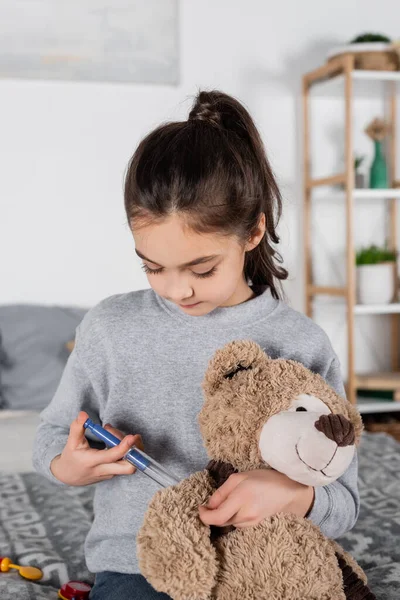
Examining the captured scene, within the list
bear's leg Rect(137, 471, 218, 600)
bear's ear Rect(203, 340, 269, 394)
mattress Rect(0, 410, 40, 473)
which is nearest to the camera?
bear's leg Rect(137, 471, 218, 600)

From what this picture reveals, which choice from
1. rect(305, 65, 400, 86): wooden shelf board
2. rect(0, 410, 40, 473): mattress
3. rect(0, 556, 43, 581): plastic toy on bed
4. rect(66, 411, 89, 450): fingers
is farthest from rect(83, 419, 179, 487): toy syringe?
rect(305, 65, 400, 86): wooden shelf board

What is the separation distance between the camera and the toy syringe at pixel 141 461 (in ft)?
2.74

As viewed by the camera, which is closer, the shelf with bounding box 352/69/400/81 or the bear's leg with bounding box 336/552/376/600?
the bear's leg with bounding box 336/552/376/600

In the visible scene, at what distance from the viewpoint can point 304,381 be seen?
807mm

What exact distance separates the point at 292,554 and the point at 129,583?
256mm

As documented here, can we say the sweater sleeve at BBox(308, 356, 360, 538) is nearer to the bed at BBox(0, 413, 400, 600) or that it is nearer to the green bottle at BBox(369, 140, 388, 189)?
the bed at BBox(0, 413, 400, 600)

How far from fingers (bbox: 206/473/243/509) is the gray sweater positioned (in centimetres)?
20

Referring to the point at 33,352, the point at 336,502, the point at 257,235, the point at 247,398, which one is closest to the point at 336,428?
the point at 247,398

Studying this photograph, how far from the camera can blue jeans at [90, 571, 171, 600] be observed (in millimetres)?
896

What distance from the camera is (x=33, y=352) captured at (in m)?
2.42

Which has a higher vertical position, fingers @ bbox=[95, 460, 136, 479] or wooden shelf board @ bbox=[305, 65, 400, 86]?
wooden shelf board @ bbox=[305, 65, 400, 86]

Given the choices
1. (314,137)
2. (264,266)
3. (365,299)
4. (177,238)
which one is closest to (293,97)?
(314,137)

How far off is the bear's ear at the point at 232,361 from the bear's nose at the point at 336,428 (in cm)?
12

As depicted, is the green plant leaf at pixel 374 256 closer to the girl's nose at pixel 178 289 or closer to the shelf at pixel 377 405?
the shelf at pixel 377 405
